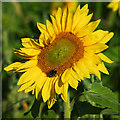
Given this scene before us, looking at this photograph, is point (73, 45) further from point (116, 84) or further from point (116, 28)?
point (116, 28)

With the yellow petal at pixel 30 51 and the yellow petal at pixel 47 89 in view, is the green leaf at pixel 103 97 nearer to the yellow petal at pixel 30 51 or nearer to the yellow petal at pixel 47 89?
the yellow petal at pixel 47 89

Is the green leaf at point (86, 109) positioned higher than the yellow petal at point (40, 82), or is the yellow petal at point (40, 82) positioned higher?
the yellow petal at point (40, 82)

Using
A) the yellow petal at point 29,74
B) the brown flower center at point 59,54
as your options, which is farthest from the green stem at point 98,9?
the yellow petal at point 29,74

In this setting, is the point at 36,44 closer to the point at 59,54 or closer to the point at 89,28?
the point at 59,54

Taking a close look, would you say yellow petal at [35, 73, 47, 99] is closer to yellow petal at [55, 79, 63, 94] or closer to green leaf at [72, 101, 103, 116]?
yellow petal at [55, 79, 63, 94]

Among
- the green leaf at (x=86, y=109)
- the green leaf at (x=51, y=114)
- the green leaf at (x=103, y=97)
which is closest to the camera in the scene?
the green leaf at (x=103, y=97)

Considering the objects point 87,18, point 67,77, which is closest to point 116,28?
point 87,18
